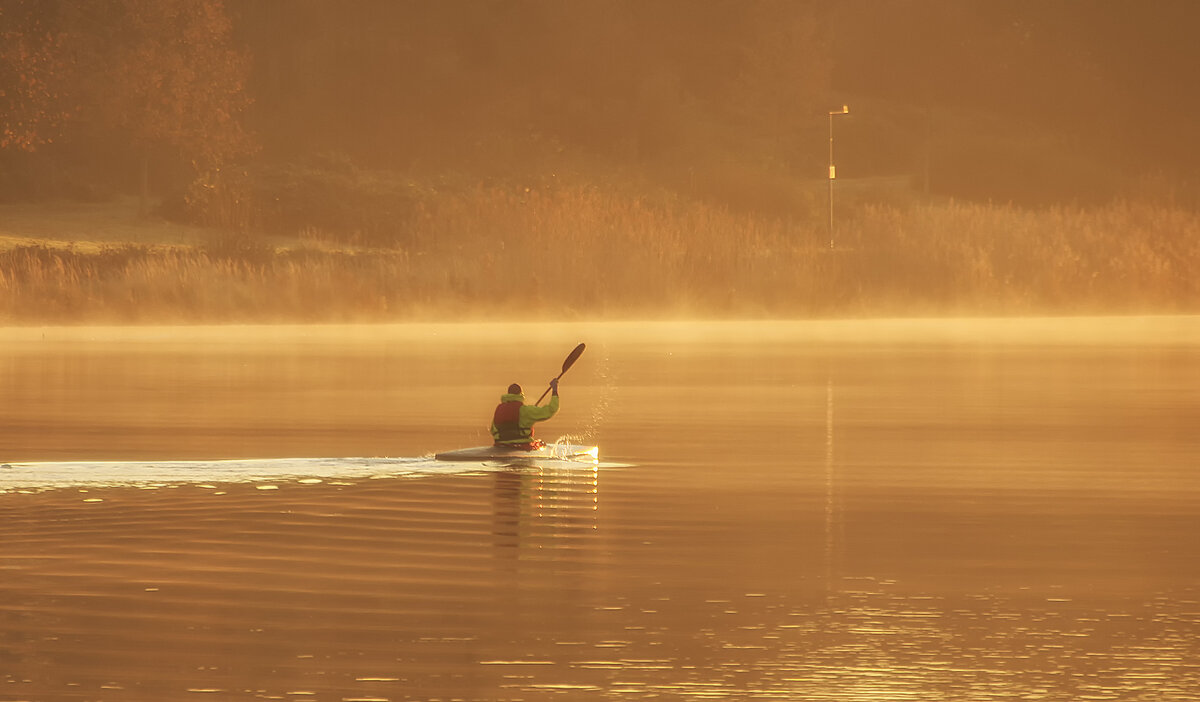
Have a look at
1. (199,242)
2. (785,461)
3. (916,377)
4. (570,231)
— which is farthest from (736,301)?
(785,461)

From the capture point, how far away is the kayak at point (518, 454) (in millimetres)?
17203

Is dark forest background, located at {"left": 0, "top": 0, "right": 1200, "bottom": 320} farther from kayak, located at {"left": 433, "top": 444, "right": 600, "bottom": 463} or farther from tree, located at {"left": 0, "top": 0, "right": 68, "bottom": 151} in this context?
kayak, located at {"left": 433, "top": 444, "right": 600, "bottom": 463}

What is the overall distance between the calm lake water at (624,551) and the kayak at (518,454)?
0.23 meters

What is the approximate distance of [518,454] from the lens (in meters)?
17.4

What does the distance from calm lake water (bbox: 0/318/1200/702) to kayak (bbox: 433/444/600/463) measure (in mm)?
226

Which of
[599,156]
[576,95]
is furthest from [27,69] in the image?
[576,95]

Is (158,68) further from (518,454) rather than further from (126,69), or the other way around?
(518,454)

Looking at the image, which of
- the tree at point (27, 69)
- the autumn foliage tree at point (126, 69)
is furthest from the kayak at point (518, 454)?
the autumn foliage tree at point (126, 69)

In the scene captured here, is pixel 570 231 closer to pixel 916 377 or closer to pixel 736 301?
pixel 736 301

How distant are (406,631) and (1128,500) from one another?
254 inches

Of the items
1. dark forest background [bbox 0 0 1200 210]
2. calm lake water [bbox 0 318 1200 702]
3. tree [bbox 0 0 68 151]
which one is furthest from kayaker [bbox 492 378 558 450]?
dark forest background [bbox 0 0 1200 210]

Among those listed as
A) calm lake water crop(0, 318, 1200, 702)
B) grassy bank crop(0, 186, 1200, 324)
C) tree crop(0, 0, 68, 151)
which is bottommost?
calm lake water crop(0, 318, 1200, 702)

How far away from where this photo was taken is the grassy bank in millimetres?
45750

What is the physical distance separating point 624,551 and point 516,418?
5.31 metres
